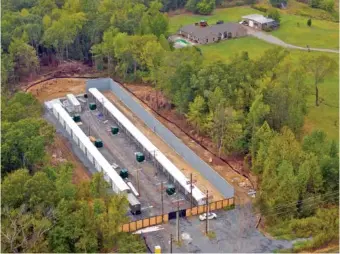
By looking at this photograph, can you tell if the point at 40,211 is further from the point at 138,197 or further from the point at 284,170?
the point at 284,170

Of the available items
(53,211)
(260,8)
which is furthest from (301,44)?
(53,211)

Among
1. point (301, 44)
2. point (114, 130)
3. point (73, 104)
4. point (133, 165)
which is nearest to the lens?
point (133, 165)

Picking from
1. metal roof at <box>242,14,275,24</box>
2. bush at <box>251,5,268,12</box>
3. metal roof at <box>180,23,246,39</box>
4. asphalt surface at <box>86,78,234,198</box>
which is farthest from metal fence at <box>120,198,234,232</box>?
bush at <box>251,5,268,12</box>

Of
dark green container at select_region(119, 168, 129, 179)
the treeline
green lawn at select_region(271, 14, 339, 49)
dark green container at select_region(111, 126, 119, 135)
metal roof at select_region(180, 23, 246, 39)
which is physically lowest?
green lawn at select_region(271, 14, 339, 49)

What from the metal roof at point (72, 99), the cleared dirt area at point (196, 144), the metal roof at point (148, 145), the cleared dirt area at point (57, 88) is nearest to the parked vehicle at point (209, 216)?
the metal roof at point (148, 145)

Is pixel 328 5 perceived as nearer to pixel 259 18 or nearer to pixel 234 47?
pixel 259 18

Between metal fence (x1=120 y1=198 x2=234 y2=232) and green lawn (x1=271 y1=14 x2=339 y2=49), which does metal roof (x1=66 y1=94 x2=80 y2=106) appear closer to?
metal fence (x1=120 y1=198 x2=234 y2=232)

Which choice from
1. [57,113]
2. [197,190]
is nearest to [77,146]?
[57,113]

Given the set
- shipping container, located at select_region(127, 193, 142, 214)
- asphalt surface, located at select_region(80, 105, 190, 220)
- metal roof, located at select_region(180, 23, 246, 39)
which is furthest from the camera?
metal roof, located at select_region(180, 23, 246, 39)

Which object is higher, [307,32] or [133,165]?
[133,165]
